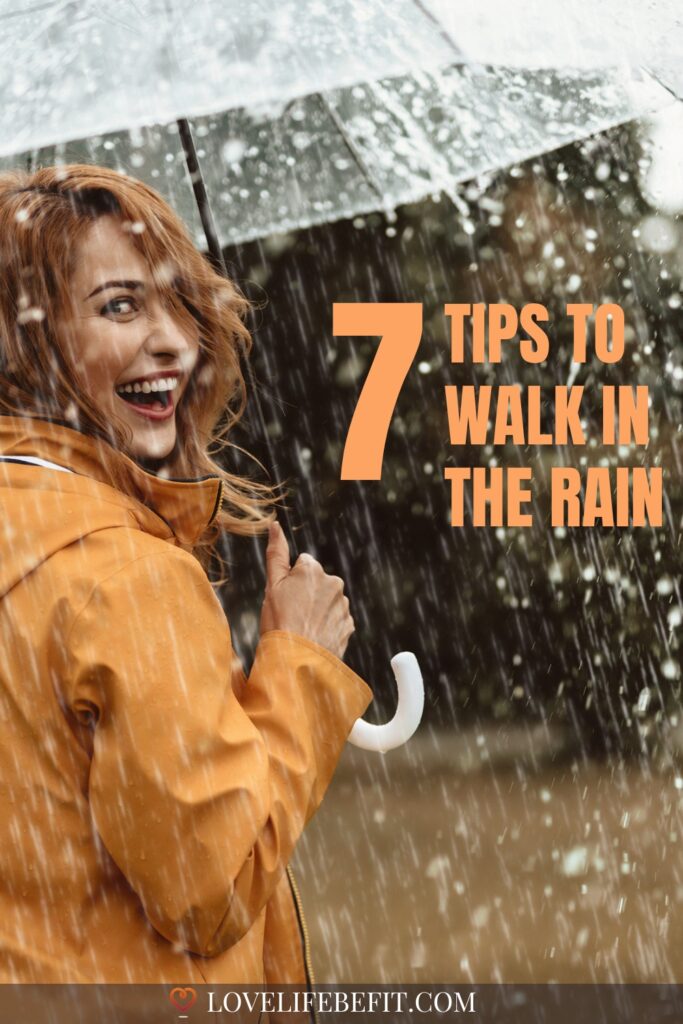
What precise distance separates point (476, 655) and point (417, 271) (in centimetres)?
214

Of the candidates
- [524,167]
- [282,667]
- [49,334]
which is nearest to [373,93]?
[49,334]

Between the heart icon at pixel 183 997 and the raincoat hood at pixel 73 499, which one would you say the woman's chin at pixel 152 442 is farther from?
the heart icon at pixel 183 997

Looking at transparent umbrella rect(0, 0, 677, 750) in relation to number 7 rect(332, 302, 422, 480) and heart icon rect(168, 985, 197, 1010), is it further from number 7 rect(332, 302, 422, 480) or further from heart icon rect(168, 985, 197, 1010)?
number 7 rect(332, 302, 422, 480)

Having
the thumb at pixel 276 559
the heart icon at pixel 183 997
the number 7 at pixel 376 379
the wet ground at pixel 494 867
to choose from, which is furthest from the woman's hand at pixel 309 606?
the number 7 at pixel 376 379

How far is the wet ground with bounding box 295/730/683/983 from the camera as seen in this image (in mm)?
4211

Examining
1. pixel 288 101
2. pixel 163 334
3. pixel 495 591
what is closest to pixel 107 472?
pixel 163 334

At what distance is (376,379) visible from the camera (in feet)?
21.1

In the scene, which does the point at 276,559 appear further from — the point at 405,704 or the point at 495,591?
the point at 495,591

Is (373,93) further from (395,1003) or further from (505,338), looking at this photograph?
(505,338)

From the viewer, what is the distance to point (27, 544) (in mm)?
Result: 1468

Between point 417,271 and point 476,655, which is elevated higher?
point 417,271

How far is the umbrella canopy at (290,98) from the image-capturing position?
2455 millimetres

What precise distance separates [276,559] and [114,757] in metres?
0.57

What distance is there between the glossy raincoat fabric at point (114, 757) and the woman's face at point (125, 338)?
169 millimetres
